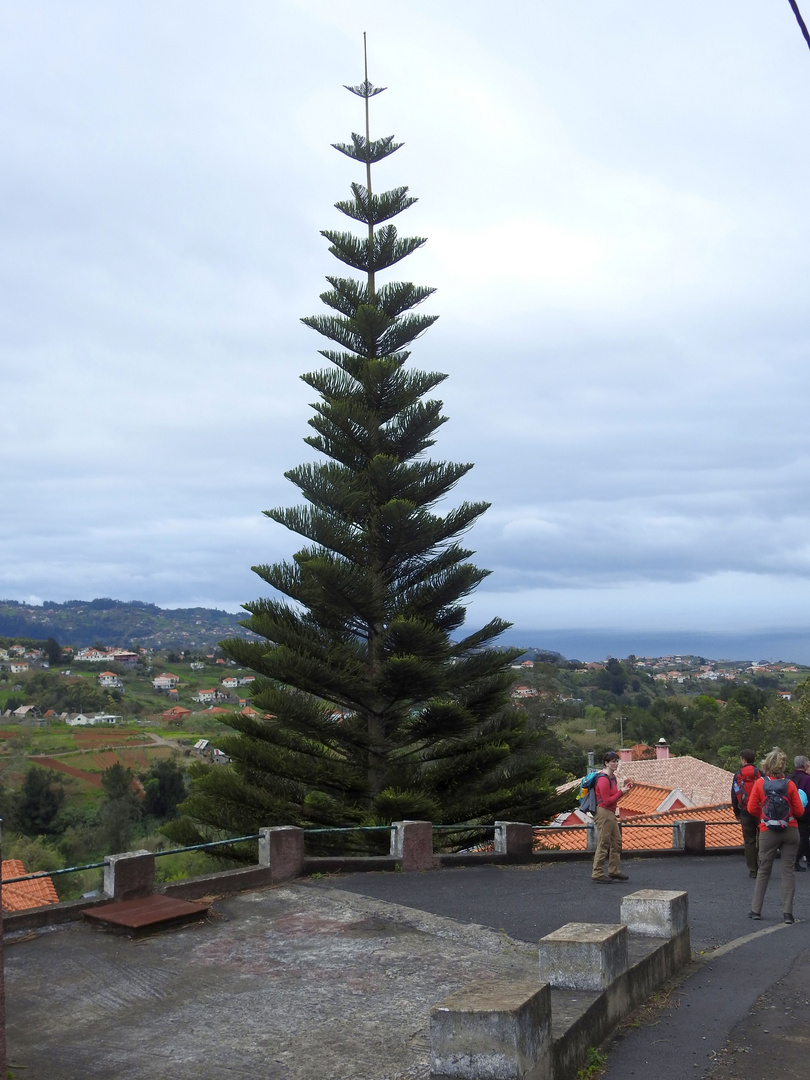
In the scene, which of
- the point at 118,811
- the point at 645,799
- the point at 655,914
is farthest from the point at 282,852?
the point at 118,811

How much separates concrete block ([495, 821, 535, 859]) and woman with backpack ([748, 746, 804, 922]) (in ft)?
13.3

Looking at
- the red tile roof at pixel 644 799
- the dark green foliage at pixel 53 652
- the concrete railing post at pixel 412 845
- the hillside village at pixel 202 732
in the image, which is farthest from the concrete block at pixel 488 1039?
the dark green foliage at pixel 53 652

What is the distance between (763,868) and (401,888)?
130 inches

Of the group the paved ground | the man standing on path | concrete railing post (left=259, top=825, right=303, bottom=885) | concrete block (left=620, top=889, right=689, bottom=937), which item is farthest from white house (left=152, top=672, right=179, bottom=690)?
concrete block (left=620, top=889, right=689, bottom=937)

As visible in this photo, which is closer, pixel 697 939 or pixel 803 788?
pixel 697 939

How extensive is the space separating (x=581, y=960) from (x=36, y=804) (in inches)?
1901

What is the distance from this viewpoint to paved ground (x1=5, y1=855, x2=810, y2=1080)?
15.2ft

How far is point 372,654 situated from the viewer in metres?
17.2

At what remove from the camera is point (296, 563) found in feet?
56.3

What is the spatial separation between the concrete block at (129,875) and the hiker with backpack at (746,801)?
5924 mm

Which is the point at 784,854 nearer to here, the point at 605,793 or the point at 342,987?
the point at 605,793

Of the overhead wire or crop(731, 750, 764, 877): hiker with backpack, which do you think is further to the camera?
crop(731, 750, 764, 877): hiker with backpack

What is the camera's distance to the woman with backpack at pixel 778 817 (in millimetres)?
7531

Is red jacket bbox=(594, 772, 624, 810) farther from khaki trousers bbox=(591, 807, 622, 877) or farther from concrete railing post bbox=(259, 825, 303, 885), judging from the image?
concrete railing post bbox=(259, 825, 303, 885)
